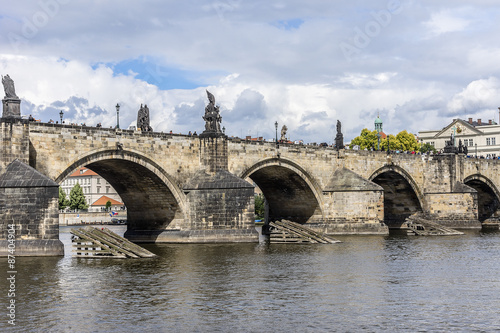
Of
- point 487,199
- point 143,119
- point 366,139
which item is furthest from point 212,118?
point 366,139

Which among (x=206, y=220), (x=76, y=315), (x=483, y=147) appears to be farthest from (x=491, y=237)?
(x=483, y=147)

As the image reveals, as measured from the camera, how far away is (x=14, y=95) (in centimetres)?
3575

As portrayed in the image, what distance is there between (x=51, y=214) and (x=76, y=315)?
13966 mm

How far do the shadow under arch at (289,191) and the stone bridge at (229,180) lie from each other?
3.4 inches

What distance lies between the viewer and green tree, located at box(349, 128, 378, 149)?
315 feet

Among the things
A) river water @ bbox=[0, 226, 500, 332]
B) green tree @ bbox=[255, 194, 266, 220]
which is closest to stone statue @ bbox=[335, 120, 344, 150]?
river water @ bbox=[0, 226, 500, 332]

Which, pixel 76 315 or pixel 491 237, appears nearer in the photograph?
pixel 76 315

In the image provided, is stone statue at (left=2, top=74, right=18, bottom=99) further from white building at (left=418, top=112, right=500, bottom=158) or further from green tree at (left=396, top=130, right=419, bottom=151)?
white building at (left=418, top=112, right=500, bottom=158)

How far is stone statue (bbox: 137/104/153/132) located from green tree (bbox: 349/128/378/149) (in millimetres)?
55192

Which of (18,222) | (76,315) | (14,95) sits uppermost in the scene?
(14,95)

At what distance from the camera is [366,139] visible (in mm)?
96625

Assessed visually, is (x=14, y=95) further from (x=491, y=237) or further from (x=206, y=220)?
(x=491, y=237)

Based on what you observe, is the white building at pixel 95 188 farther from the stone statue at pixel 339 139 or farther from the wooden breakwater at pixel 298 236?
the wooden breakwater at pixel 298 236

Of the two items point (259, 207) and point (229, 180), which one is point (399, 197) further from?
point (229, 180)
